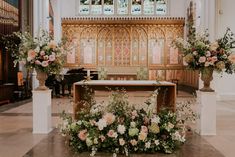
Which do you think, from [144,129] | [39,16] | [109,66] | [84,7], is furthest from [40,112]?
[84,7]

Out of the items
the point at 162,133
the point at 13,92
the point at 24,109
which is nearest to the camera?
the point at 162,133

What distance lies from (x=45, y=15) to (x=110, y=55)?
4.67 metres

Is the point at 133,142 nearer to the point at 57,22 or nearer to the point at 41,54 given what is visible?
Result: the point at 41,54

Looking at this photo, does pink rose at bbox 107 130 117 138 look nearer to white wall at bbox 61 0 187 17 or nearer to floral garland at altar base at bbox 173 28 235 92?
floral garland at altar base at bbox 173 28 235 92

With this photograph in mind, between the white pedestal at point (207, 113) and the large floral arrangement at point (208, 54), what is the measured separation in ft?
1.58

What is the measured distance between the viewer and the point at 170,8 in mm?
18219

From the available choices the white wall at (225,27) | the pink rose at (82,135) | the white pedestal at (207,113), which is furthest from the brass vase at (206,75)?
the white wall at (225,27)

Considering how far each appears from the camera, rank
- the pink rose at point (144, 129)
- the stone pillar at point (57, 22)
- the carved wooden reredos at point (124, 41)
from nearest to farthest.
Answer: the pink rose at point (144, 129)
the stone pillar at point (57, 22)
the carved wooden reredos at point (124, 41)

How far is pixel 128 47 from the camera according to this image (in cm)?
1792

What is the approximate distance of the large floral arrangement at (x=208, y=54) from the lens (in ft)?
21.2

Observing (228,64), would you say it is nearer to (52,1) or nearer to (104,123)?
(104,123)

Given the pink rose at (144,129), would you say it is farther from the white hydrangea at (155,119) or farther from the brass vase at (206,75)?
the brass vase at (206,75)

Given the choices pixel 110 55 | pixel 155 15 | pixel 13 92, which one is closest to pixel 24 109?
pixel 13 92

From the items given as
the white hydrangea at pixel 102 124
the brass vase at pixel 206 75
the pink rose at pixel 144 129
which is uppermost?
the brass vase at pixel 206 75
